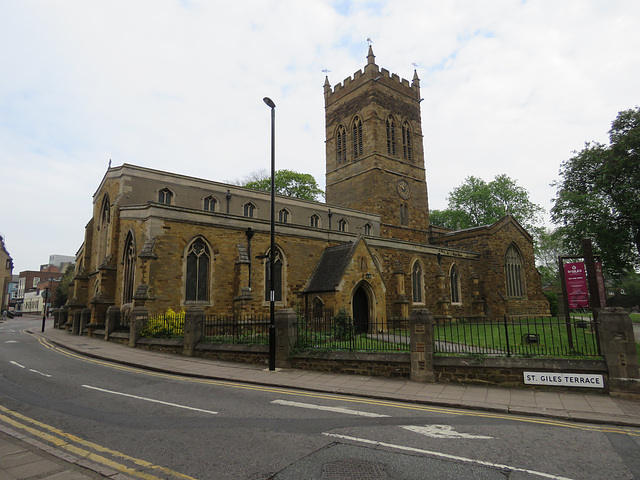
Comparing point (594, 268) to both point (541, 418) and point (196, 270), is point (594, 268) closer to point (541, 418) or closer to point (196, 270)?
point (541, 418)

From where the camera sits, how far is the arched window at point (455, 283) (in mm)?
33188

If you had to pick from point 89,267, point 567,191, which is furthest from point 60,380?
point 567,191

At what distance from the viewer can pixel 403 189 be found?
40312mm

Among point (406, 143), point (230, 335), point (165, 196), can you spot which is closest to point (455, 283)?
point (406, 143)

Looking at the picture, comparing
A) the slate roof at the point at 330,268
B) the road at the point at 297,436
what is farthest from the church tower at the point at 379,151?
the road at the point at 297,436

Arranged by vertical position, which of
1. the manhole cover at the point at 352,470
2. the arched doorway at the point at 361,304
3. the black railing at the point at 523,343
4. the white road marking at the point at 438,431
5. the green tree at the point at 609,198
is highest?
the green tree at the point at 609,198

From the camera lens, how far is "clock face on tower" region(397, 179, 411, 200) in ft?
131

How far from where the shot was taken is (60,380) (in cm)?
1113

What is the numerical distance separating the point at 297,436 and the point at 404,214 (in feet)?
118

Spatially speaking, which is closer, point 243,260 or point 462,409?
point 462,409

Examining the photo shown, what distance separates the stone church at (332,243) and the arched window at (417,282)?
0.08m

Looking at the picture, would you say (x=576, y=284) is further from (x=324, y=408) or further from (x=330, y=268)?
(x=330, y=268)

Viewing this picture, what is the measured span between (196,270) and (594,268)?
694 inches

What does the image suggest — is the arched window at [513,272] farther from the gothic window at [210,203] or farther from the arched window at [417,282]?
the gothic window at [210,203]
